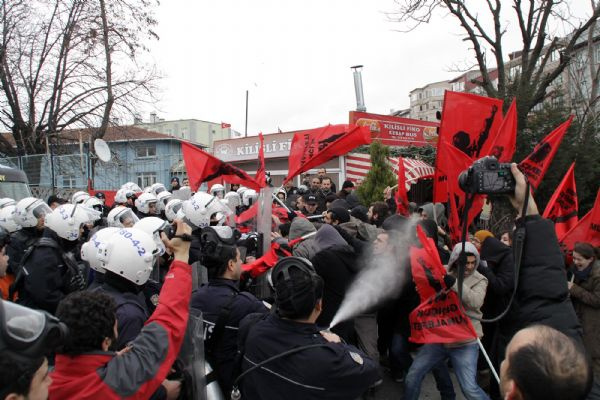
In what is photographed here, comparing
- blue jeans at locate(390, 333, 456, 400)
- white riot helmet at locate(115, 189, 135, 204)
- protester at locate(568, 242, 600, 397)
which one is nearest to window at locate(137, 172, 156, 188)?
white riot helmet at locate(115, 189, 135, 204)

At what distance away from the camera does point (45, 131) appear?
1898cm

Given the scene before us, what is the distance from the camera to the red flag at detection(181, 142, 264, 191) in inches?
266

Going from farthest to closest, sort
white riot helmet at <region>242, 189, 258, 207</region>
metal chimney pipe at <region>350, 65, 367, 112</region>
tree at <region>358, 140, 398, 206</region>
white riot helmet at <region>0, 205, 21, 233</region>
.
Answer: metal chimney pipe at <region>350, 65, 367, 112</region>, tree at <region>358, 140, 398, 206</region>, white riot helmet at <region>242, 189, 258, 207</region>, white riot helmet at <region>0, 205, 21, 233</region>

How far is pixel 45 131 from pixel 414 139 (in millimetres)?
16008

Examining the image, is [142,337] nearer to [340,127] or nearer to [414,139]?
[340,127]

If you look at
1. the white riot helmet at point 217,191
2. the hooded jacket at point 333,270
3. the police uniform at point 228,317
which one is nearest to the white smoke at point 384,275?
the hooded jacket at point 333,270

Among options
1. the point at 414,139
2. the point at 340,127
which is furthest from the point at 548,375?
the point at 414,139

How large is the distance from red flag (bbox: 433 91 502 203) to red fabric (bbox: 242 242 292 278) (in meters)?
1.93

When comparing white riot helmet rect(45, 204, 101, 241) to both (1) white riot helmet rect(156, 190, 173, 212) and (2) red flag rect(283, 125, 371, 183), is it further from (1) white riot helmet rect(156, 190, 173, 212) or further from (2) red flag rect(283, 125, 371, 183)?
(1) white riot helmet rect(156, 190, 173, 212)

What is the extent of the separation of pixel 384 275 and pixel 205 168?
3.20 m

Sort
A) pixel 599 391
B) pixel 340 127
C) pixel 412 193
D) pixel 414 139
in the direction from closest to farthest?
1. pixel 599 391
2. pixel 340 127
3. pixel 412 193
4. pixel 414 139

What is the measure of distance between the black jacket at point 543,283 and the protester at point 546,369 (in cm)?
64

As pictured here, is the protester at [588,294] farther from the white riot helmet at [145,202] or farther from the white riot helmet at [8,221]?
the white riot helmet at [8,221]

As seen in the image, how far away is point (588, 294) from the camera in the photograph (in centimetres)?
470
